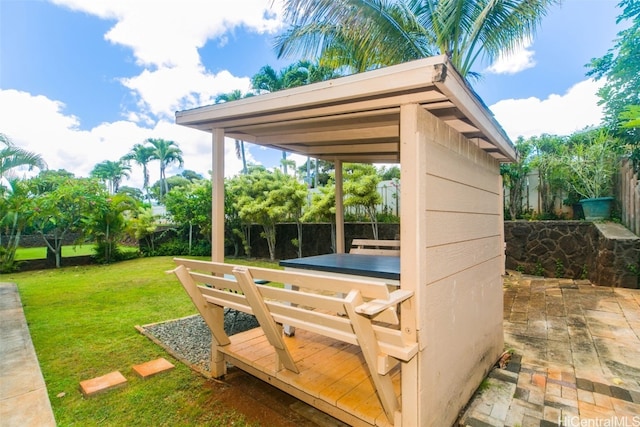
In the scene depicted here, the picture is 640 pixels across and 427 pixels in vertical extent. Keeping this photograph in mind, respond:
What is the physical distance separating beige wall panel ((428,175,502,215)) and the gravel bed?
248 centimetres

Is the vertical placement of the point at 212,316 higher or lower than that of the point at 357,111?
lower

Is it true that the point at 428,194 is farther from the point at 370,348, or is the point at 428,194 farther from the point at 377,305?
the point at 370,348

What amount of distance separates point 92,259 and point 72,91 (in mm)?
12183

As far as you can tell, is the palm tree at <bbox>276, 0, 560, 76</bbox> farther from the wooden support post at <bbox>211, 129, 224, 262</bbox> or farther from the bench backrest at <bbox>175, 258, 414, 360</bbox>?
the bench backrest at <bbox>175, 258, 414, 360</bbox>

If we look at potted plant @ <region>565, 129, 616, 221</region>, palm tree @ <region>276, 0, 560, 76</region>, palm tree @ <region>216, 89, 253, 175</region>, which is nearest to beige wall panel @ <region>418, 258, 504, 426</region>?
palm tree @ <region>276, 0, 560, 76</region>

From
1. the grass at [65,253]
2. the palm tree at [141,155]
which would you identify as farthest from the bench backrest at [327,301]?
the palm tree at [141,155]

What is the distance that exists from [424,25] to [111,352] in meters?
7.38

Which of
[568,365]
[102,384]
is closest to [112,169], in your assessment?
[102,384]

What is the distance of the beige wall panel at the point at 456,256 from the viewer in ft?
5.49

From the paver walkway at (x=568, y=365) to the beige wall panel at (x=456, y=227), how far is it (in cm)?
116

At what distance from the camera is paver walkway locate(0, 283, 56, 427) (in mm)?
1933

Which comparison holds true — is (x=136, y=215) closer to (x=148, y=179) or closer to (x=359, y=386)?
(x=359, y=386)

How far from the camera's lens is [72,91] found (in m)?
16.0

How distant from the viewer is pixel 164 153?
2964 centimetres
